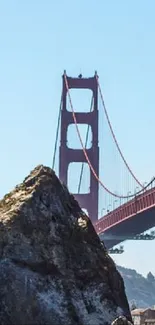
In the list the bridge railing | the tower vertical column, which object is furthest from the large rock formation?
the tower vertical column

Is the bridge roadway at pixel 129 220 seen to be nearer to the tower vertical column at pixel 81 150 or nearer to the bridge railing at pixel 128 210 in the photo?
the bridge railing at pixel 128 210

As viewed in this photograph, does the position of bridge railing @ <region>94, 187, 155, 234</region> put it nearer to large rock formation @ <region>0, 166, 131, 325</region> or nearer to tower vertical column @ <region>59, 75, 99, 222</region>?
tower vertical column @ <region>59, 75, 99, 222</region>

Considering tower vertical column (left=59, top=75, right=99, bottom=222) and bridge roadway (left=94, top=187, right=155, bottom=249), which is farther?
tower vertical column (left=59, top=75, right=99, bottom=222)

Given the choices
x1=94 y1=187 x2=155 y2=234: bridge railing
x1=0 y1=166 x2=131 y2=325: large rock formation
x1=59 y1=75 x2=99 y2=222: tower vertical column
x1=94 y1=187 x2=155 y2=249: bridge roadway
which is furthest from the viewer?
x1=59 y1=75 x2=99 y2=222: tower vertical column

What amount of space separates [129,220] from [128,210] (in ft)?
6.27

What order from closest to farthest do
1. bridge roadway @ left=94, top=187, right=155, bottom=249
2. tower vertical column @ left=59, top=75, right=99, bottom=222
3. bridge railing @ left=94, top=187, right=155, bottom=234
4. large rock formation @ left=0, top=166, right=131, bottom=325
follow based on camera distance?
large rock formation @ left=0, top=166, right=131, bottom=325
bridge railing @ left=94, top=187, right=155, bottom=234
bridge roadway @ left=94, top=187, right=155, bottom=249
tower vertical column @ left=59, top=75, right=99, bottom=222

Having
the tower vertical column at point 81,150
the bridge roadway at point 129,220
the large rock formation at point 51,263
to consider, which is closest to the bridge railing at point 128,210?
the bridge roadway at point 129,220

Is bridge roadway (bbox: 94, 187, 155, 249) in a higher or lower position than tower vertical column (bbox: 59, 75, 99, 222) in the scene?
lower

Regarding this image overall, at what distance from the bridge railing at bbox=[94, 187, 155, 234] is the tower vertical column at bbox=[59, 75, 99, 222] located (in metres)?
8.77

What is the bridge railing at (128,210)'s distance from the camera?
65.4 m

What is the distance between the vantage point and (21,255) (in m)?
13.7

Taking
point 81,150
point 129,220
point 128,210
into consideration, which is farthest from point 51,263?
point 81,150

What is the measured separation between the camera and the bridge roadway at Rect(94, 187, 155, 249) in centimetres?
6619

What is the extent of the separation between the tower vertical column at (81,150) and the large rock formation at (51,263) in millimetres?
72857
